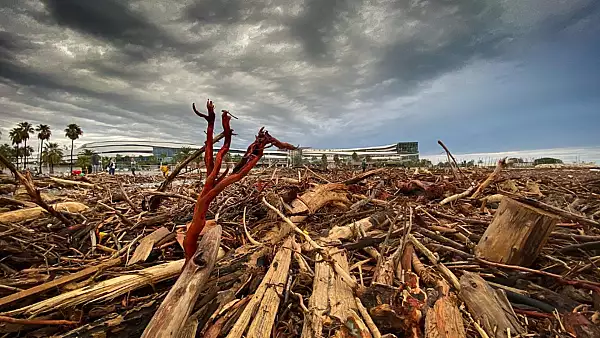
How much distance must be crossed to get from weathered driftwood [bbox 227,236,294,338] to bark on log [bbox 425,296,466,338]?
0.90m

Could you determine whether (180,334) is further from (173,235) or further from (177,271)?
(173,235)

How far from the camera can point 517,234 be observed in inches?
86.7

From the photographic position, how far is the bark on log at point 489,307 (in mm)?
1585

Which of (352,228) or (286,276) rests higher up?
(352,228)

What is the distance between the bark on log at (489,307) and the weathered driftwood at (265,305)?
1.25 m

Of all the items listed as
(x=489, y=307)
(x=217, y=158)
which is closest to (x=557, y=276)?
(x=489, y=307)

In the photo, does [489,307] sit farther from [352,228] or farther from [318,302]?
[352,228]

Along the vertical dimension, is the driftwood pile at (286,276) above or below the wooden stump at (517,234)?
below

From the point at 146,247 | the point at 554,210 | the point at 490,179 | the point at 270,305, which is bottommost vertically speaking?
the point at 270,305

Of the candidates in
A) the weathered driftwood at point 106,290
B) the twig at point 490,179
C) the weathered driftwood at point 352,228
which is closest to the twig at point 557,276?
the weathered driftwood at point 352,228

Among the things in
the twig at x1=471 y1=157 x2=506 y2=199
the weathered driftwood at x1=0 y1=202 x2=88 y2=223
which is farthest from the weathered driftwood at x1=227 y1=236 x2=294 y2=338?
the twig at x1=471 y1=157 x2=506 y2=199

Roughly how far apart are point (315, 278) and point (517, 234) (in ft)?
5.43

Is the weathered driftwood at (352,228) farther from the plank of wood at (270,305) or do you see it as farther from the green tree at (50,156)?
the green tree at (50,156)

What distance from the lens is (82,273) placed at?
1.99 meters
